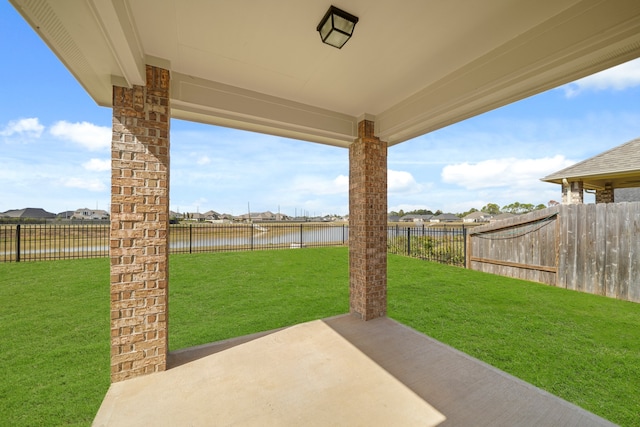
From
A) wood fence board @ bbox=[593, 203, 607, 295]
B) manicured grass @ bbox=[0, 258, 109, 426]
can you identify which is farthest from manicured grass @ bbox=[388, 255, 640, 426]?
manicured grass @ bbox=[0, 258, 109, 426]

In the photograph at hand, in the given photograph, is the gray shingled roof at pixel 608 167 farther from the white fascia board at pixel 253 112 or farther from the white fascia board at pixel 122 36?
the white fascia board at pixel 122 36

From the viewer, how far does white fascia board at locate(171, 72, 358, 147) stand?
245cm

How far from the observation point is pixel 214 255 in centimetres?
802

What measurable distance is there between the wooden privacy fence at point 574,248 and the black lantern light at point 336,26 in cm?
597

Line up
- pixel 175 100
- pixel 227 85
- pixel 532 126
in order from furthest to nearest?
pixel 532 126, pixel 227 85, pixel 175 100

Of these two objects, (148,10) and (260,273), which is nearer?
(148,10)

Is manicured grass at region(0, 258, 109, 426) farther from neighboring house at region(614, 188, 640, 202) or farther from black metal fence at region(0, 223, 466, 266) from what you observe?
neighboring house at region(614, 188, 640, 202)

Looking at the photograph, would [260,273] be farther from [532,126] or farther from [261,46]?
[532,126]

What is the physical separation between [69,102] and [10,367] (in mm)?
3582

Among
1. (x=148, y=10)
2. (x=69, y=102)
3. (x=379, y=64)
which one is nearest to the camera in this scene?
(x=148, y=10)

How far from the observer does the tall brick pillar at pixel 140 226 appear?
6.59 ft

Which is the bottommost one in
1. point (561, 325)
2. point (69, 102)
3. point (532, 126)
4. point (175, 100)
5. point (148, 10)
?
point (561, 325)

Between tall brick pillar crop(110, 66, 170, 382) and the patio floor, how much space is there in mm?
312

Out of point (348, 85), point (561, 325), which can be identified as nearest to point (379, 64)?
point (348, 85)
